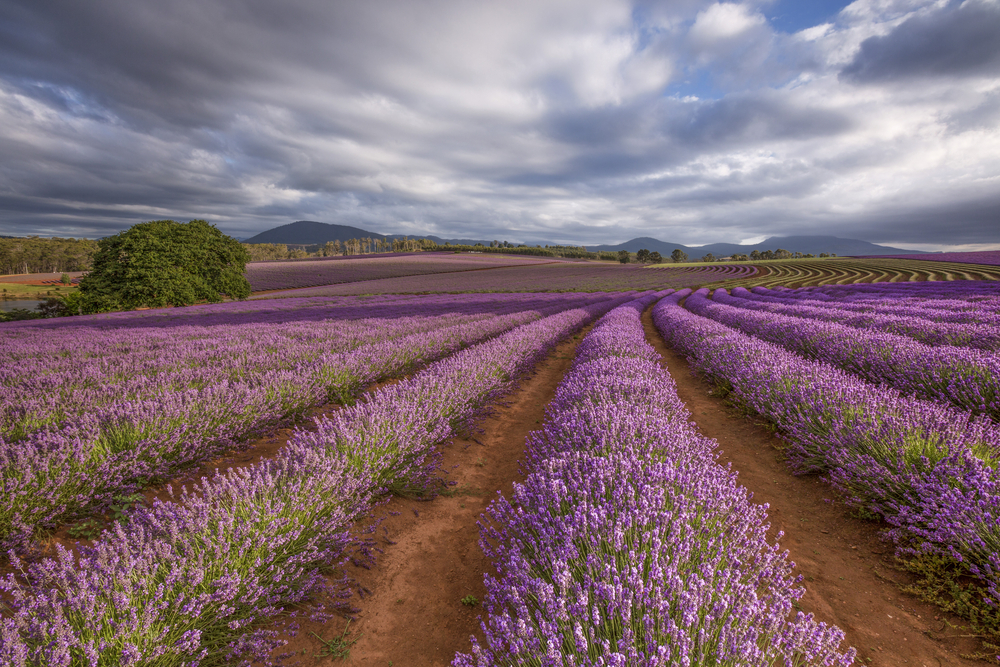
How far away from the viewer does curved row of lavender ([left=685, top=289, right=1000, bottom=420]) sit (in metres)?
3.71

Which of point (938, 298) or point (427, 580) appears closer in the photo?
point (427, 580)

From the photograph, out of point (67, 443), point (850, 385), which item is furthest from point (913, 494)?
point (67, 443)

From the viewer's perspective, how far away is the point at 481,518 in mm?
2902

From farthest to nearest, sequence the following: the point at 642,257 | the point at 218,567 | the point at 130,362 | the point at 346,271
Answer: the point at 642,257, the point at 346,271, the point at 130,362, the point at 218,567

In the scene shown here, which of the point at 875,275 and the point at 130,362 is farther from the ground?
the point at 875,275

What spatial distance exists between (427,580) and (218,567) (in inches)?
46.3

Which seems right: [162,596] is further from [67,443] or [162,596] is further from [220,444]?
[220,444]

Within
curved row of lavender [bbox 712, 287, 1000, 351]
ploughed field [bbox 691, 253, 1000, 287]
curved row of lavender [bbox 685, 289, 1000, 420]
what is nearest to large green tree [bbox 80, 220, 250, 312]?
curved row of lavender [bbox 685, 289, 1000, 420]

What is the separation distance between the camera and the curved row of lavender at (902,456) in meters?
1.98

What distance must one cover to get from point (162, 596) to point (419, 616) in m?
1.24

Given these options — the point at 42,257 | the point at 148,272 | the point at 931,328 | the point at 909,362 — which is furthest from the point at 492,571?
the point at 42,257

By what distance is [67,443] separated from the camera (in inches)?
105

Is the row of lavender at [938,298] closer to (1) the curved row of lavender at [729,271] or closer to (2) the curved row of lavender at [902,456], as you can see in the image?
(2) the curved row of lavender at [902,456]

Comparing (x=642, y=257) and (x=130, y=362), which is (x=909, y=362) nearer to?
(x=130, y=362)
